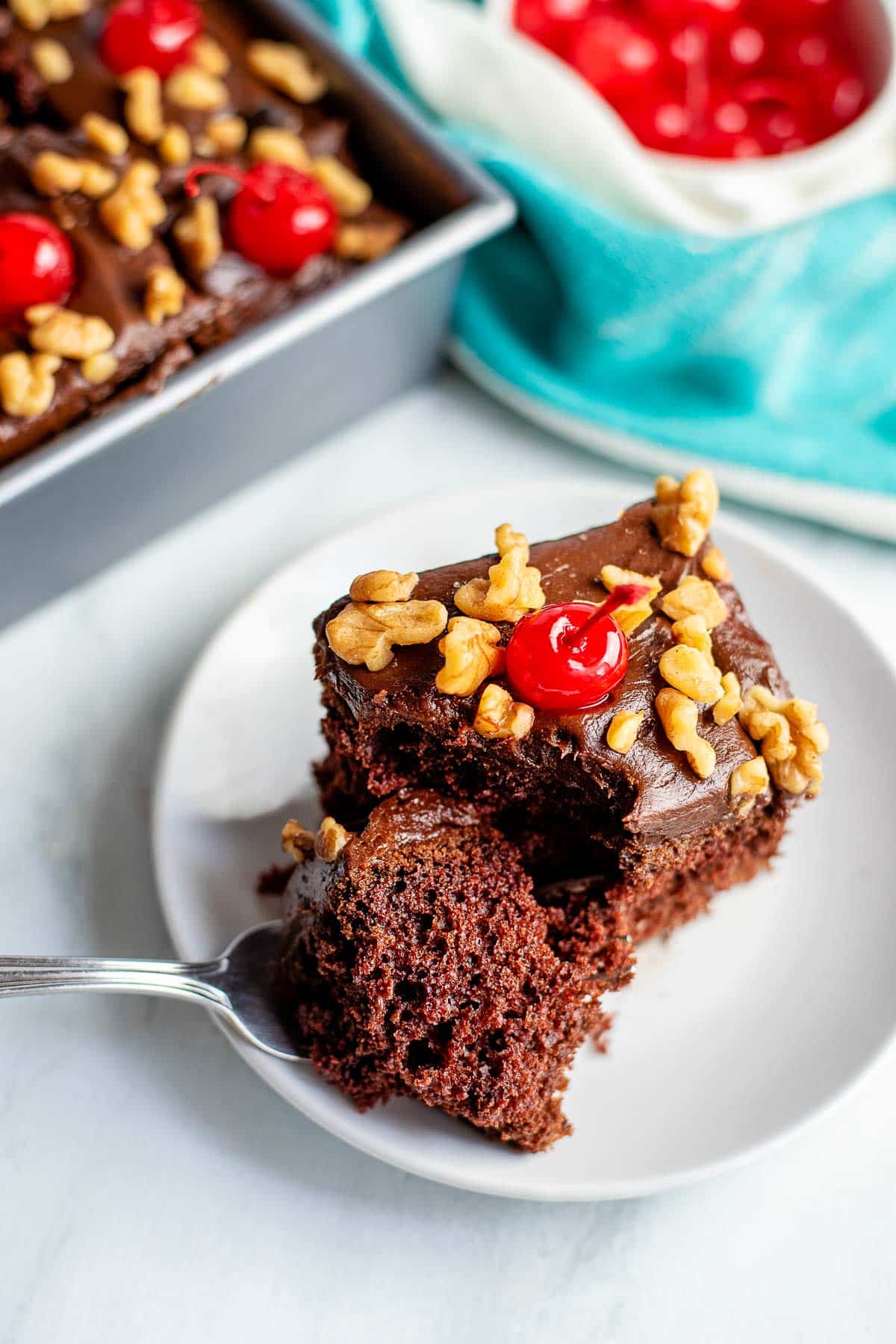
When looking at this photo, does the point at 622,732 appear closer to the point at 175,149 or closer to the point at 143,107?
the point at 175,149

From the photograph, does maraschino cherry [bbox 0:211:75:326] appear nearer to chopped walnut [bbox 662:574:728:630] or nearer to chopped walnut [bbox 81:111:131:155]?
chopped walnut [bbox 81:111:131:155]

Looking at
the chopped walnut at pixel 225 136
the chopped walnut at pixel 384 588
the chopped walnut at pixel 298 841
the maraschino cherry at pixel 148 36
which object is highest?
the maraschino cherry at pixel 148 36

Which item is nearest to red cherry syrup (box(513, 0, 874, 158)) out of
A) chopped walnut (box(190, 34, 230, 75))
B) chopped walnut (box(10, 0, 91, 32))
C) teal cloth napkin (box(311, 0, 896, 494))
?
teal cloth napkin (box(311, 0, 896, 494))

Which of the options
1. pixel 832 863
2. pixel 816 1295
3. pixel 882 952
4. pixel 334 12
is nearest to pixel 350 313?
pixel 334 12

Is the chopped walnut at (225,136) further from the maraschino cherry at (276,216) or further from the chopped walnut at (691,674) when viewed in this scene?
the chopped walnut at (691,674)

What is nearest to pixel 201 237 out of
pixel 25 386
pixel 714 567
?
pixel 25 386

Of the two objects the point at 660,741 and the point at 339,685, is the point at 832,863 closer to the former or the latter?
the point at 660,741

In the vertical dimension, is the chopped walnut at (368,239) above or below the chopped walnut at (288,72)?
below

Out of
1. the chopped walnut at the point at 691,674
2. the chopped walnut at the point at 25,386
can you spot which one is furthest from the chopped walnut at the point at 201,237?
the chopped walnut at the point at 691,674
